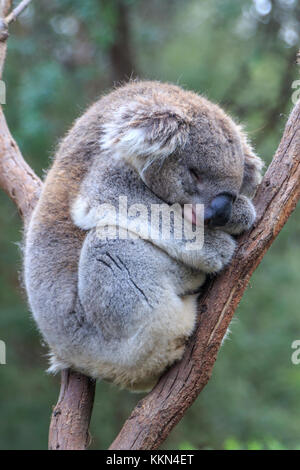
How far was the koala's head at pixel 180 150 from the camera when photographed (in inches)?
124

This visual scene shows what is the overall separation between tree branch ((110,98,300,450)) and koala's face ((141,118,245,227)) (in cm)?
22

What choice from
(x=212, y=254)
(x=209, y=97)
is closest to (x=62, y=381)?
(x=212, y=254)

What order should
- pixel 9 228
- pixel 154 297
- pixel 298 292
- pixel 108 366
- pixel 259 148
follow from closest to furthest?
1. pixel 154 297
2. pixel 108 366
3. pixel 259 148
4. pixel 9 228
5. pixel 298 292

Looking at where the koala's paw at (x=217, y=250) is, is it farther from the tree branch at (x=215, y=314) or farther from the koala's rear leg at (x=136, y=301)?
the koala's rear leg at (x=136, y=301)

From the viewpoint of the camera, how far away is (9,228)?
26.9ft

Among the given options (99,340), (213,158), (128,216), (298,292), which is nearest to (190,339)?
(99,340)

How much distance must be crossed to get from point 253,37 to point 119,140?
19.4 ft

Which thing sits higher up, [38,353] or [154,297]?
[154,297]

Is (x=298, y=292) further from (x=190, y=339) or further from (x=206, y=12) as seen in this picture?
(x=190, y=339)

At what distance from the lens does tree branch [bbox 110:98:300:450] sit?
117 inches

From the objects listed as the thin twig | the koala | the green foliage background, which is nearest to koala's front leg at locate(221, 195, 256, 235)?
the koala

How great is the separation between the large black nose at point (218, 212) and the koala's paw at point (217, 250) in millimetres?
86

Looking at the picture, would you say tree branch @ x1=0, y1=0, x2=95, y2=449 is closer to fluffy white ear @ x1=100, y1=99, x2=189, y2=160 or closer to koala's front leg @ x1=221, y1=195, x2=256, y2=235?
fluffy white ear @ x1=100, y1=99, x2=189, y2=160

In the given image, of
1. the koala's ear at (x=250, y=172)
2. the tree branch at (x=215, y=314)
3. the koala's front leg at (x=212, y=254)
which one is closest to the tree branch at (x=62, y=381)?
the tree branch at (x=215, y=314)
